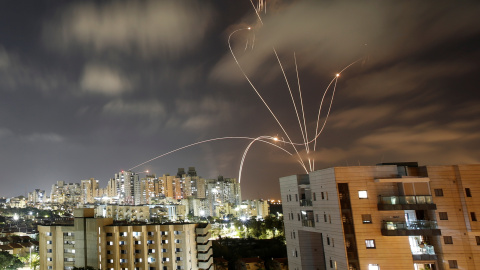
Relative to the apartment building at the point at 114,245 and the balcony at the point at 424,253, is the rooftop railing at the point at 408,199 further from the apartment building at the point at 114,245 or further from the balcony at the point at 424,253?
the apartment building at the point at 114,245

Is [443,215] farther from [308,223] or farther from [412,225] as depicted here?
[308,223]

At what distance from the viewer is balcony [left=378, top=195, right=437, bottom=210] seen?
1168 centimetres

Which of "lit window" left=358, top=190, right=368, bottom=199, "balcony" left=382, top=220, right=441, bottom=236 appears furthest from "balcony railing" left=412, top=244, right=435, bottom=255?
"lit window" left=358, top=190, right=368, bottom=199

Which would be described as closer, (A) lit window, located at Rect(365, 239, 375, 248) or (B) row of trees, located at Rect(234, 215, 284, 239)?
(A) lit window, located at Rect(365, 239, 375, 248)

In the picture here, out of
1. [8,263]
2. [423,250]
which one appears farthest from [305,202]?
[8,263]

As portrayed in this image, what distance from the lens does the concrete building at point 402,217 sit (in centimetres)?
1166

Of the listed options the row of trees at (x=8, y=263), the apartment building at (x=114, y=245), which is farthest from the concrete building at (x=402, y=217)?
the row of trees at (x=8, y=263)

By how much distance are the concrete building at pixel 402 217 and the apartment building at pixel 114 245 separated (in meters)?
20.1

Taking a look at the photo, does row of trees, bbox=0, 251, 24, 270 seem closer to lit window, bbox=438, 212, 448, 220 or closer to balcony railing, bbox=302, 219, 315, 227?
balcony railing, bbox=302, 219, 315, 227

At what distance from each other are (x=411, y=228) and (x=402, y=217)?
19.4 inches

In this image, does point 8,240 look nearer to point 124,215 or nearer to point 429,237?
point 124,215

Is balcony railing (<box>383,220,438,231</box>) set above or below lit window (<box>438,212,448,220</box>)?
below

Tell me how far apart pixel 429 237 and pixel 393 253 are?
1754 mm

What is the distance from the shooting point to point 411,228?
11578 mm
